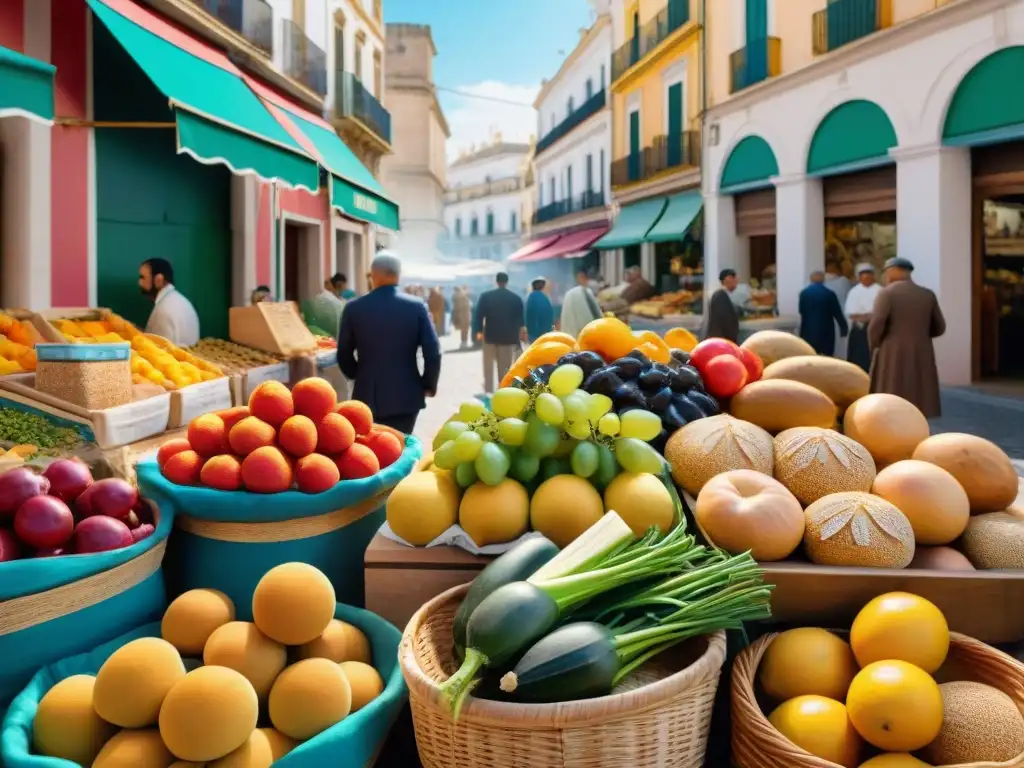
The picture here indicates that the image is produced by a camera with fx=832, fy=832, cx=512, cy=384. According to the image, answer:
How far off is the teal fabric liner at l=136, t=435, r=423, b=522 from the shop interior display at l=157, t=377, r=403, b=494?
0.03 metres

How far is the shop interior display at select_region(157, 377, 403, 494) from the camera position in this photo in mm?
2436

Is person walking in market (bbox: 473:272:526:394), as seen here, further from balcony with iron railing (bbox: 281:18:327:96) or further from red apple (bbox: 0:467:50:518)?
red apple (bbox: 0:467:50:518)

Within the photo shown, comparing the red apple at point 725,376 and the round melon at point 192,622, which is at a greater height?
the red apple at point 725,376

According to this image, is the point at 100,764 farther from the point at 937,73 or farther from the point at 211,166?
the point at 937,73

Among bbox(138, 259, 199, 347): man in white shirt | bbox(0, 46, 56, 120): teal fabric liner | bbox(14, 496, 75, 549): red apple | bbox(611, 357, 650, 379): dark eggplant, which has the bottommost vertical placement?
bbox(14, 496, 75, 549): red apple

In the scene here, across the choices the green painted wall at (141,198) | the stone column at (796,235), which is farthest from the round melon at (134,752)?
the stone column at (796,235)

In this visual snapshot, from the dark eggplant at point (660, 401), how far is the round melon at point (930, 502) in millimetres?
724

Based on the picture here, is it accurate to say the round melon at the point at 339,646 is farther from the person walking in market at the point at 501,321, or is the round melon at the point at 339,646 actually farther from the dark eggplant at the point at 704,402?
the person walking in market at the point at 501,321

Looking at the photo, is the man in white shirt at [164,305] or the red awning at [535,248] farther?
the red awning at [535,248]

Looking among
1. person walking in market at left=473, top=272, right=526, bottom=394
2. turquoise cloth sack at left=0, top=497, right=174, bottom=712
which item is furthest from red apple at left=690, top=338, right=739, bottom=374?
person walking in market at left=473, top=272, right=526, bottom=394

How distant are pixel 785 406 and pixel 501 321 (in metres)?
8.63

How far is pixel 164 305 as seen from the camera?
22.4ft

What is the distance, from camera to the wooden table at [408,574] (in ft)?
7.20

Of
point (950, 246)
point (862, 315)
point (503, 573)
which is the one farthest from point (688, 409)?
point (950, 246)
